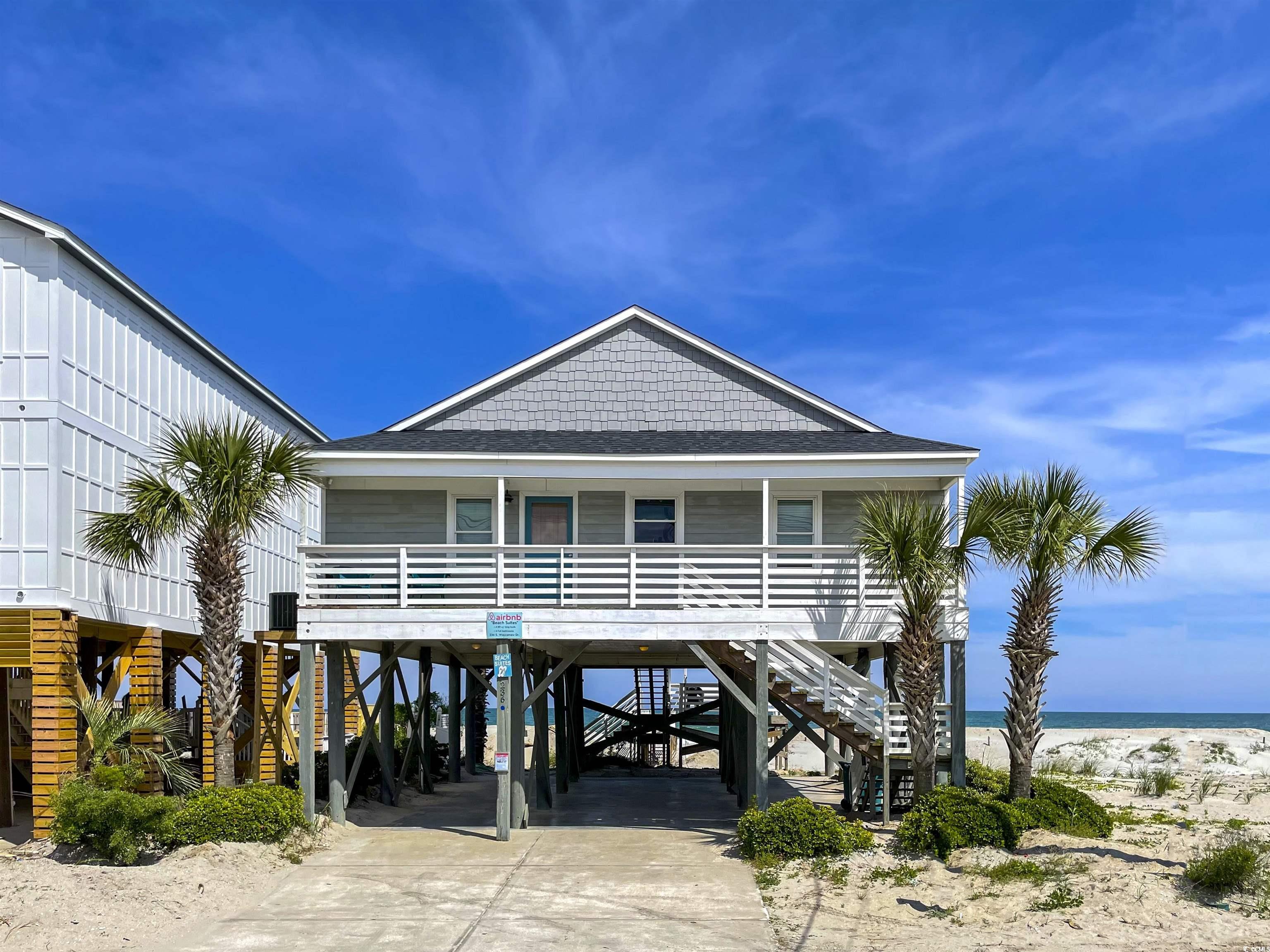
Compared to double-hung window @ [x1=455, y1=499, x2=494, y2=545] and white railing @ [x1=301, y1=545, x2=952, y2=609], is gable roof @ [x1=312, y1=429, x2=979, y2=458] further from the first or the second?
white railing @ [x1=301, y1=545, x2=952, y2=609]

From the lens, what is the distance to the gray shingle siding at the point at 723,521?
2272 cm

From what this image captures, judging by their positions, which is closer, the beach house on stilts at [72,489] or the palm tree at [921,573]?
the palm tree at [921,573]

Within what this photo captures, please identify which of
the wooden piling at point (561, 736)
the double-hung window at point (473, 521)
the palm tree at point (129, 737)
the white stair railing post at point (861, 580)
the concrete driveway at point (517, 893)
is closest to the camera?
the concrete driveway at point (517, 893)

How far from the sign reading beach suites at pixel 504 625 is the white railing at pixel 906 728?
5.79 m

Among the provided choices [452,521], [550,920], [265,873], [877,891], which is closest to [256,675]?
[452,521]

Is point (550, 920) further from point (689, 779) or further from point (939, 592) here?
point (689, 779)

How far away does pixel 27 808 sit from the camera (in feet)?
89.4

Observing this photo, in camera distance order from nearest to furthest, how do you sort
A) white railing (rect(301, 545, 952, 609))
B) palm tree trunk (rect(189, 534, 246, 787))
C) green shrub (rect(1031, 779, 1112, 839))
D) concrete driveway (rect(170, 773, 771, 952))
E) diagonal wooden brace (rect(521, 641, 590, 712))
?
concrete driveway (rect(170, 773, 771, 952)), green shrub (rect(1031, 779, 1112, 839)), palm tree trunk (rect(189, 534, 246, 787)), white railing (rect(301, 545, 952, 609)), diagonal wooden brace (rect(521, 641, 590, 712))

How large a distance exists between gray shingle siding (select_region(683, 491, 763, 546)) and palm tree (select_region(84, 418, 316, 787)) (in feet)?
23.0

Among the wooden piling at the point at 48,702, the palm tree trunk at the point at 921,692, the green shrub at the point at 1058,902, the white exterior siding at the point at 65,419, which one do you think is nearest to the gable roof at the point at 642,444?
the white exterior siding at the point at 65,419

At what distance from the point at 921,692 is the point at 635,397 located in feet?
30.0

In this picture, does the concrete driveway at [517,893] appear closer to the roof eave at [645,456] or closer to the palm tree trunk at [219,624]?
the palm tree trunk at [219,624]

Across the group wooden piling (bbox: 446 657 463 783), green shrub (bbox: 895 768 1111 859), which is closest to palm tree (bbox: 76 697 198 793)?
wooden piling (bbox: 446 657 463 783)

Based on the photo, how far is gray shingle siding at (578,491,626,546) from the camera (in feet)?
74.9
